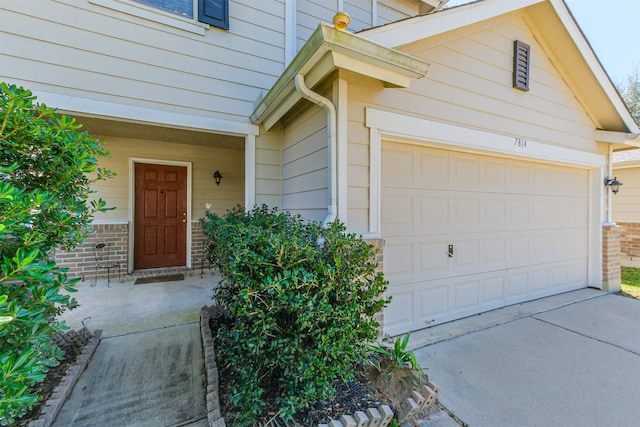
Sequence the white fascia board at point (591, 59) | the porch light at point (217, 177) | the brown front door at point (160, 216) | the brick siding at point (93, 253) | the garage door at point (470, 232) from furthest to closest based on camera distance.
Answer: the porch light at point (217, 177) → the brown front door at point (160, 216) → the brick siding at point (93, 253) → the white fascia board at point (591, 59) → the garage door at point (470, 232)

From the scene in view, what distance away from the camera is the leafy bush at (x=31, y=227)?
4.07 feet

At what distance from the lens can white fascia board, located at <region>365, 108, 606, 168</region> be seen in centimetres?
287

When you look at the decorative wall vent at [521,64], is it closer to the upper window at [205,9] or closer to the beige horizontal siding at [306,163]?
the beige horizontal siding at [306,163]

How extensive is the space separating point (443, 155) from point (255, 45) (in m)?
2.83

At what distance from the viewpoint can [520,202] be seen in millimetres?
4102

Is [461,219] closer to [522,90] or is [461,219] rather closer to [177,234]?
[522,90]

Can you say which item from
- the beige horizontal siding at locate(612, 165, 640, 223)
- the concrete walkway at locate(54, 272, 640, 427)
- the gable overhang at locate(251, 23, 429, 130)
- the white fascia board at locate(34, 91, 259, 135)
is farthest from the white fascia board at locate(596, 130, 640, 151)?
the white fascia board at locate(34, 91, 259, 135)

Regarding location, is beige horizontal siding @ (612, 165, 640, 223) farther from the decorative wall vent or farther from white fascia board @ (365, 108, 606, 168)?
the decorative wall vent

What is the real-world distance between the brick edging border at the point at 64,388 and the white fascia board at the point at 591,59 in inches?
264

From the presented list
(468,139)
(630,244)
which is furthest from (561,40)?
(630,244)

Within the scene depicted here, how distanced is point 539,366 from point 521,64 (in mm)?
3869

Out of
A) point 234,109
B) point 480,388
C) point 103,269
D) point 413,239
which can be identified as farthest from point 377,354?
point 103,269

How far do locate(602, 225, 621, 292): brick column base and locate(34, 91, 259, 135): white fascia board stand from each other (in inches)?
244

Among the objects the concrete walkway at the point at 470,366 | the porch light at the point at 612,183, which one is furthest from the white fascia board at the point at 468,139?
the concrete walkway at the point at 470,366
